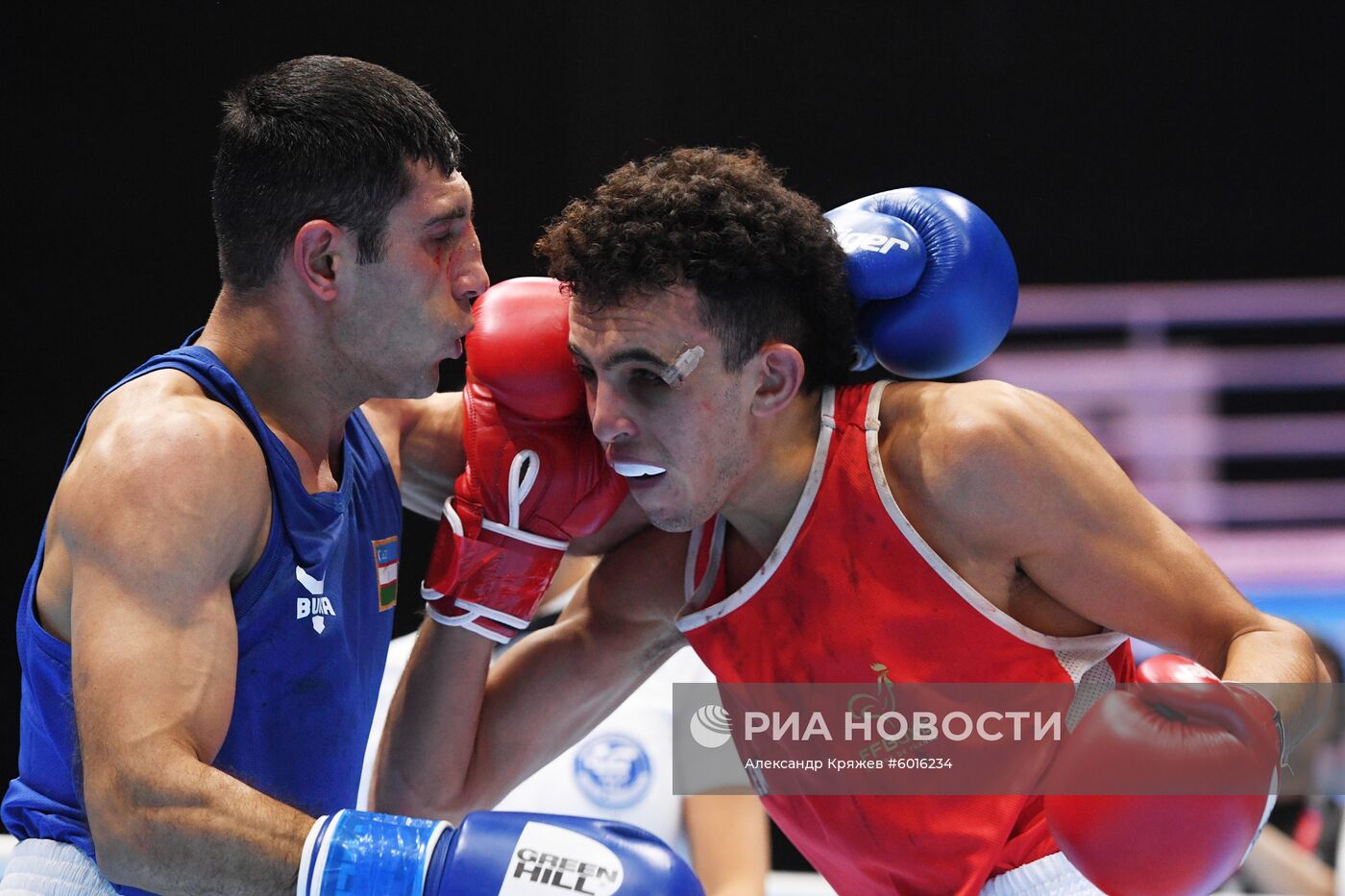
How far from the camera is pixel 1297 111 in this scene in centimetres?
392

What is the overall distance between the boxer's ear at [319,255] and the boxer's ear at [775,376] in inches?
25.2

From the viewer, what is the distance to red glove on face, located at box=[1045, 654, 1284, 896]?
1.55m

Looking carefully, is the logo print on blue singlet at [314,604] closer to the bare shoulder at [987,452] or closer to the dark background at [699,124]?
the bare shoulder at [987,452]

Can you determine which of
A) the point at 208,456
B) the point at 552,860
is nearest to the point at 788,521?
the point at 552,860

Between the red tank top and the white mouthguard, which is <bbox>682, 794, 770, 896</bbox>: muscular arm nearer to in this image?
the red tank top

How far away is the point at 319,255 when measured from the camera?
6.48ft

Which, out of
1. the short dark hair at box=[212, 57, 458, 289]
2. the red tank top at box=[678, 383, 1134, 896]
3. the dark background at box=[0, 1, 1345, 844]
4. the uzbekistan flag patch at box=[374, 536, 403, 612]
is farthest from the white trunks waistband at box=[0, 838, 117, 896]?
the dark background at box=[0, 1, 1345, 844]

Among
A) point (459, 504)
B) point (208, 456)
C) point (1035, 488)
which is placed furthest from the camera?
point (459, 504)

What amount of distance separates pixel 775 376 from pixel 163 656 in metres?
0.99

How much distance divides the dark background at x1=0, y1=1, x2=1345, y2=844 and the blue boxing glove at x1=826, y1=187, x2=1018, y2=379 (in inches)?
74.0

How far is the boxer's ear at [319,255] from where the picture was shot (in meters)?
1.95

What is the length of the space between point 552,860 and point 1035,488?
2.77 feet

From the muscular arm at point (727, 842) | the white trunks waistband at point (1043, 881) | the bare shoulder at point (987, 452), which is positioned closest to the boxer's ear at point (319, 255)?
the bare shoulder at point (987, 452)

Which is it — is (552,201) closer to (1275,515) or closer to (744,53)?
(744,53)
